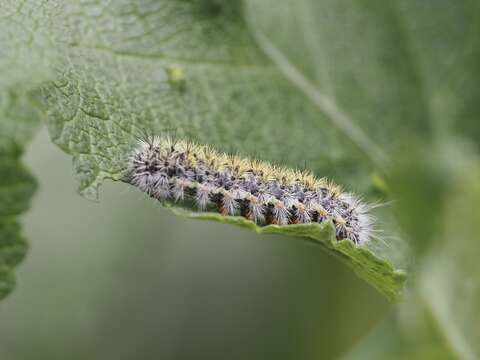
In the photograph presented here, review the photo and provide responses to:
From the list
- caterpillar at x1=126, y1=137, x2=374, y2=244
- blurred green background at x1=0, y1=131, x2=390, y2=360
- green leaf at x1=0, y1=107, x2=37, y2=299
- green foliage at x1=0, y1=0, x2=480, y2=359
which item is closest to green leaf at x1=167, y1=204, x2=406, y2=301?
green foliage at x1=0, y1=0, x2=480, y2=359

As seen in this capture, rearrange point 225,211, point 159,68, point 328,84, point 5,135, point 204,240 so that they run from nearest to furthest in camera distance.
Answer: point 5,135 → point 225,211 → point 159,68 → point 328,84 → point 204,240

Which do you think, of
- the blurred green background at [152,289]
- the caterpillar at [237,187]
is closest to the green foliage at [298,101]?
the caterpillar at [237,187]

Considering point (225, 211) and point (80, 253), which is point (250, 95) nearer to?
point (225, 211)

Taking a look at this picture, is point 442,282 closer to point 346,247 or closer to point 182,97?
point 346,247

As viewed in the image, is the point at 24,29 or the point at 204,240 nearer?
the point at 24,29

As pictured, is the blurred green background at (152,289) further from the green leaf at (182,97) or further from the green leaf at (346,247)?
the green leaf at (346,247)

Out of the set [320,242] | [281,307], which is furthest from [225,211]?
[281,307]

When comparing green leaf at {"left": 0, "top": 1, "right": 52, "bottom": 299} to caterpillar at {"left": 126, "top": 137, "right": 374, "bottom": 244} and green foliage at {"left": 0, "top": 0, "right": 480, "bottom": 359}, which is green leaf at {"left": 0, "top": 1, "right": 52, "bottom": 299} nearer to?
green foliage at {"left": 0, "top": 0, "right": 480, "bottom": 359}

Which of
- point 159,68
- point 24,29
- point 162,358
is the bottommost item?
point 162,358
